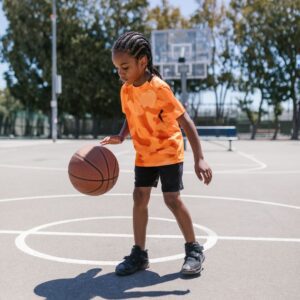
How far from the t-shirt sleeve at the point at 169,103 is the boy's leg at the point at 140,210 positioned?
0.65 metres

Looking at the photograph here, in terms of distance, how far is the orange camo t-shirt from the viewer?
11.5ft

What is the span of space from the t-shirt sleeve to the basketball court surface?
1.21 meters

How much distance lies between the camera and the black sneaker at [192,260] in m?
3.41

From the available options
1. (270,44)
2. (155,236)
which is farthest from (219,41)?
(155,236)

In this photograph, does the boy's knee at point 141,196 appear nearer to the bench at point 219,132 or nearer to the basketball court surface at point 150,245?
the basketball court surface at point 150,245

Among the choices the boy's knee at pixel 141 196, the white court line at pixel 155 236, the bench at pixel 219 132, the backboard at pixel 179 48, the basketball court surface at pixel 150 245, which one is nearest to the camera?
the basketball court surface at pixel 150 245

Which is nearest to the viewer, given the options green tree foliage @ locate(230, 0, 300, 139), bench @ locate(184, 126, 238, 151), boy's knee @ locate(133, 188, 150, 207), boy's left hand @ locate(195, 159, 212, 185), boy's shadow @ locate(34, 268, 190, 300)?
boy's shadow @ locate(34, 268, 190, 300)

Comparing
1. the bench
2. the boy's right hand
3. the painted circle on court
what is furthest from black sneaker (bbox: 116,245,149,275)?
the bench

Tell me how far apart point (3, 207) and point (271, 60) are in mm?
37880

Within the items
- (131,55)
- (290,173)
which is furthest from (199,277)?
(290,173)

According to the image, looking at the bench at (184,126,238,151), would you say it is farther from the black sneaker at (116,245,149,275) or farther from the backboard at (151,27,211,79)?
the black sneaker at (116,245,149,275)

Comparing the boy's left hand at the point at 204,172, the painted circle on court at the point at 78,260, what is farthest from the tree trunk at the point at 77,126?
the boy's left hand at the point at 204,172

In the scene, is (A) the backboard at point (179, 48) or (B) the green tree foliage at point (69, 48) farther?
(B) the green tree foliage at point (69, 48)

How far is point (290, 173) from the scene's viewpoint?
10.7 metres
